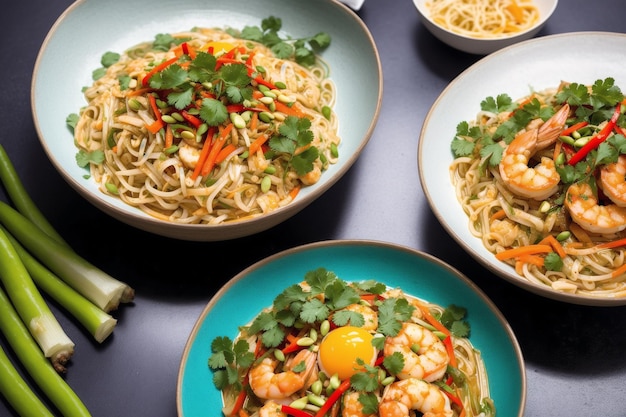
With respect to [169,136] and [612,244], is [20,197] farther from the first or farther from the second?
[612,244]

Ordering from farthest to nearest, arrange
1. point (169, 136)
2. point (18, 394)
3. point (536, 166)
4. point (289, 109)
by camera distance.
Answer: point (289, 109) → point (169, 136) → point (536, 166) → point (18, 394)

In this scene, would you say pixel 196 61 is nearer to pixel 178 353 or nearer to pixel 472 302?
pixel 178 353

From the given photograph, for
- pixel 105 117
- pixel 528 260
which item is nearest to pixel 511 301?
pixel 528 260

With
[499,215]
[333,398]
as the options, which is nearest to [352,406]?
[333,398]

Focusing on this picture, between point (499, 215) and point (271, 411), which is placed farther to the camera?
point (499, 215)

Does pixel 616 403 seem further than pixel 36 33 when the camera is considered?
No

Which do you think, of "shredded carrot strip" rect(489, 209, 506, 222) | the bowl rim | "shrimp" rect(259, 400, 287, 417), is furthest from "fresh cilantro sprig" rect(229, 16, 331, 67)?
"shrimp" rect(259, 400, 287, 417)

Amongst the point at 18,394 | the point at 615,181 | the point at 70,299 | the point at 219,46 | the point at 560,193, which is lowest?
the point at 18,394
